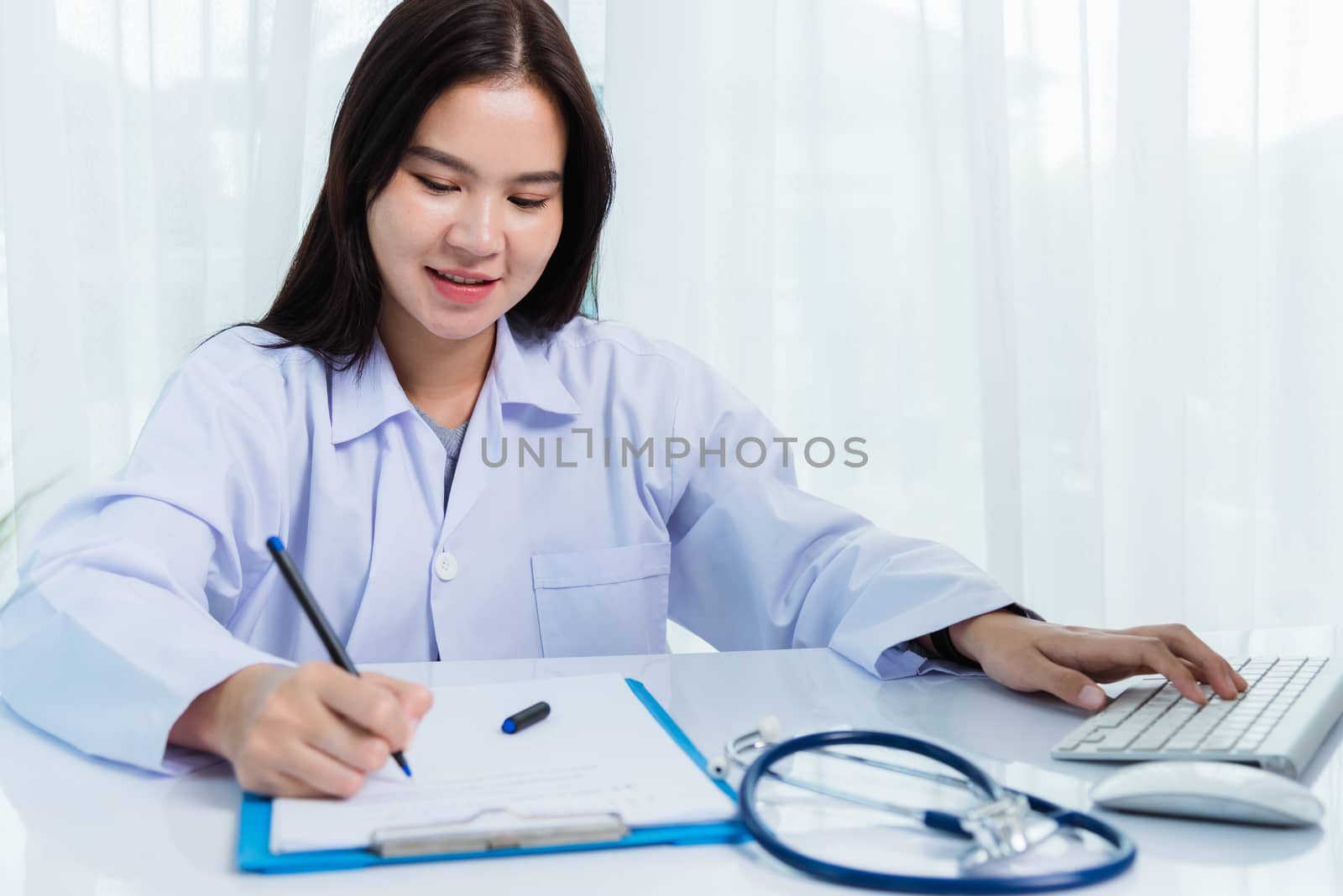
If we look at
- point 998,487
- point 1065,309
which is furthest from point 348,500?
point 1065,309

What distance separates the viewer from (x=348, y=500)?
3.58 feet

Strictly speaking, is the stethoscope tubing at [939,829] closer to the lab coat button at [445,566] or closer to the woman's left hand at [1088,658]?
the woman's left hand at [1088,658]

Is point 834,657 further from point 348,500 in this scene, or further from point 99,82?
point 99,82

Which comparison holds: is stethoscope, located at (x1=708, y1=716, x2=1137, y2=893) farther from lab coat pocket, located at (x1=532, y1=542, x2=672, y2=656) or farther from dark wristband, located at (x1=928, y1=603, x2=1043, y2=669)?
lab coat pocket, located at (x1=532, y1=542, x2=672, y2=656)

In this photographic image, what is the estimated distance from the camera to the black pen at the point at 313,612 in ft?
2.06

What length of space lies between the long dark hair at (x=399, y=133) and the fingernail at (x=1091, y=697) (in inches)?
27.3

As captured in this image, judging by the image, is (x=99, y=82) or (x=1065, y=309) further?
(x=1065, y=309)

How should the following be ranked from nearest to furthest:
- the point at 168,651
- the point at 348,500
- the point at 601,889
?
the point at 601,889
the point at 168,651
the point at 348,500

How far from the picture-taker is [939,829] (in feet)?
1.94

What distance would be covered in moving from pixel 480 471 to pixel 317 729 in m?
0.54

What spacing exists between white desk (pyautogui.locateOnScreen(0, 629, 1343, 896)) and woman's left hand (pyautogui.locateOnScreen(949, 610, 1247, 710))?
25mm

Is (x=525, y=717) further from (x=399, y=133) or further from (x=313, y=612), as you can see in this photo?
(x=399, y=133)

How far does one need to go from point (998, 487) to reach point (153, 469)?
3.88ft

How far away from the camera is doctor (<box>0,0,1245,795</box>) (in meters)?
0.88
